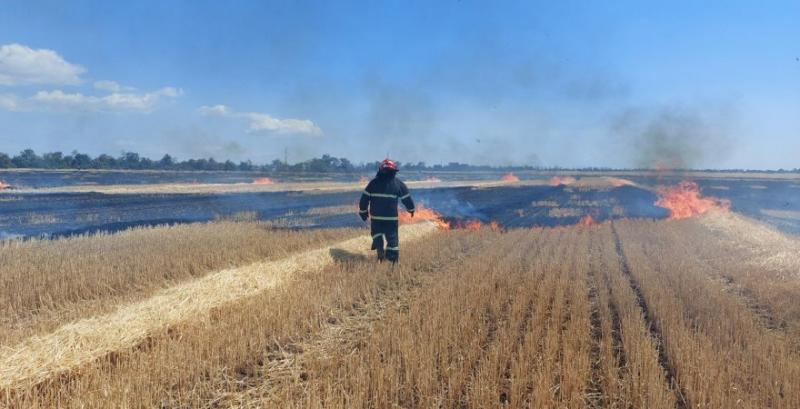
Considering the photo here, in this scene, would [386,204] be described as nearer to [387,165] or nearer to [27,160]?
[387,165]

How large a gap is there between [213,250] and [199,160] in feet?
272

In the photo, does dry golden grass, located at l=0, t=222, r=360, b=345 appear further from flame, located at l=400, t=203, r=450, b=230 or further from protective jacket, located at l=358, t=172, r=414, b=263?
flame, located at l=400, t=203, r=450, b=230

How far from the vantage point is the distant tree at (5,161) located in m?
64.3

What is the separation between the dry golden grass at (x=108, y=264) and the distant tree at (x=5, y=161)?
64.8m

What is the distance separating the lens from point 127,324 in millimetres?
6148

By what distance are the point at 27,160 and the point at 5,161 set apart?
6524 mm

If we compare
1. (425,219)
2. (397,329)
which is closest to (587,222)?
(425,219)

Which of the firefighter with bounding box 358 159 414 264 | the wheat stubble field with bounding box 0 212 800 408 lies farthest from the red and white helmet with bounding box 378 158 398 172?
the wheat stubble field with bounding box 0 212 800 408

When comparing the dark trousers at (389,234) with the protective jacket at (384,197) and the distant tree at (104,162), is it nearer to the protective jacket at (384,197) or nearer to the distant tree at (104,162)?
the protective jacket at (384,197)

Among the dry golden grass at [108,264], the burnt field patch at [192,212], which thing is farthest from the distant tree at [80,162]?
the dry golden grass at [108,264]

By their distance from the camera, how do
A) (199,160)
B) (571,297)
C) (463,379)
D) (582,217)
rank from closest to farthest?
(463,379)
(571,297)
(582,217)
(199,160)

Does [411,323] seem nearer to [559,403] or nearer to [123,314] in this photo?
[559,403]

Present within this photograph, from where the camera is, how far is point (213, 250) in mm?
11547

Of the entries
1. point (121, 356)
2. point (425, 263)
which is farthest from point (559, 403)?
point (425, 263)
